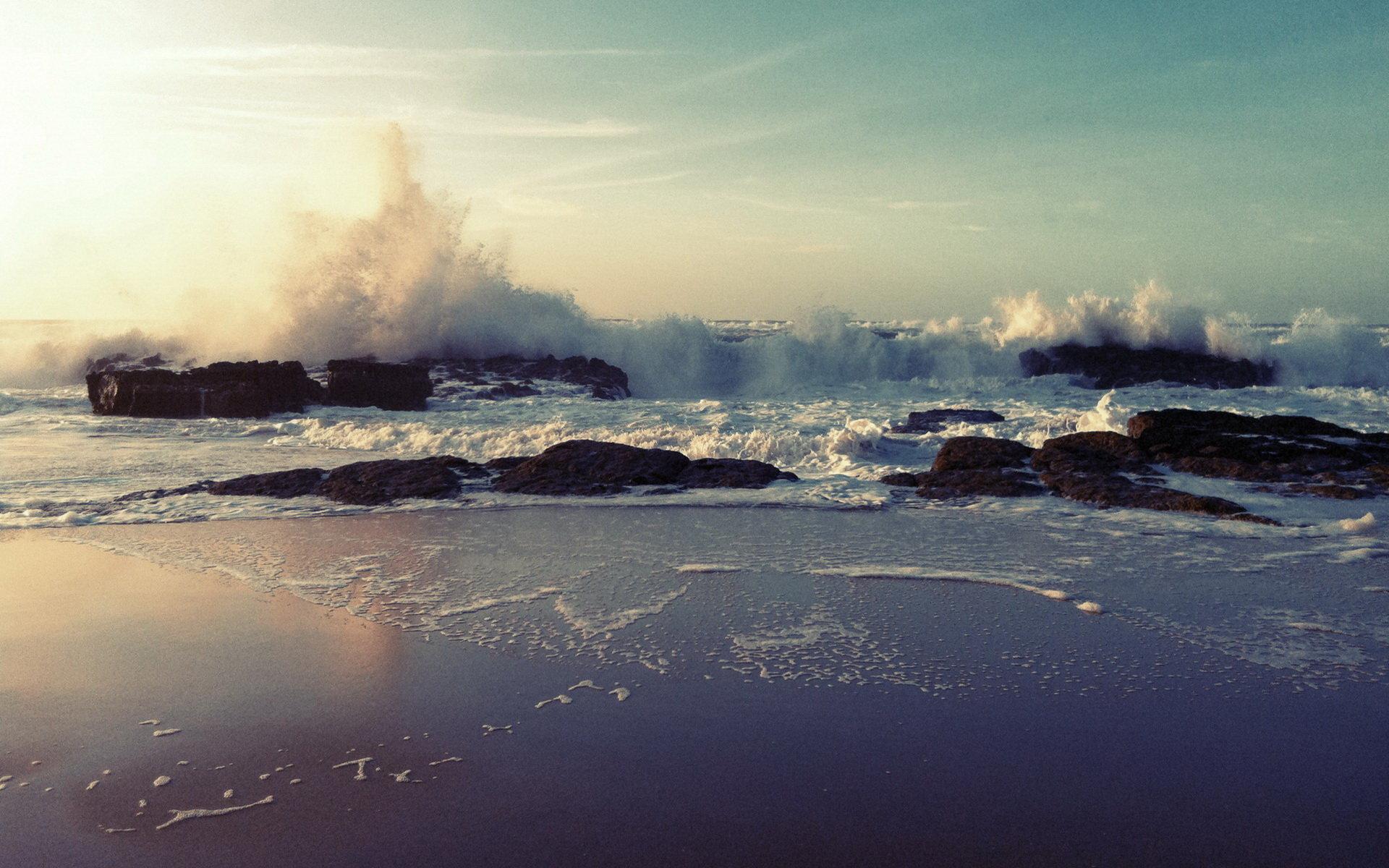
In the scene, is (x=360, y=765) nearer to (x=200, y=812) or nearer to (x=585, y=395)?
(x=200, y=812)

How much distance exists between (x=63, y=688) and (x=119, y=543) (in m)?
2.89

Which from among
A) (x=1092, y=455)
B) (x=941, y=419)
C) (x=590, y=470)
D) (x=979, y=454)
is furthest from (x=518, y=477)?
(x=941, y=419)

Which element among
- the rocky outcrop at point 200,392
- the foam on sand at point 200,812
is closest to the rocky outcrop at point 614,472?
the foam on sand at point 200,812

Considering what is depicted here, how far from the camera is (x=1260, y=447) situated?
8.73 metres

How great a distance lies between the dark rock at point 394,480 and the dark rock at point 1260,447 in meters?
6.62

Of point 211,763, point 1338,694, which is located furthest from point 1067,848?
point 211,763

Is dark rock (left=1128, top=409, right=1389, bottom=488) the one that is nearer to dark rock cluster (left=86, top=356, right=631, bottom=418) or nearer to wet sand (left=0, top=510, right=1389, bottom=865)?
wet sand (left=0, top=510, right=1389, bottom=865)

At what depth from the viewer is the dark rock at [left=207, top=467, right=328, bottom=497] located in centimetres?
764

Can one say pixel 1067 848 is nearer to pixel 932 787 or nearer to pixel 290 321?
→ pixel 932 787

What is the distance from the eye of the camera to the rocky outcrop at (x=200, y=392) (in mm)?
15602

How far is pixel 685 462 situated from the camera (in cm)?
859

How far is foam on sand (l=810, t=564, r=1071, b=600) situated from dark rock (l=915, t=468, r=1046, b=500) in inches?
99.8

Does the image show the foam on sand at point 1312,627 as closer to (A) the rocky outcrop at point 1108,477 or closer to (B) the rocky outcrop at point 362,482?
(A) the rocky outcrop at point 1108,477

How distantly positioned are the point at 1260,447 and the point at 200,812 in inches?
366
